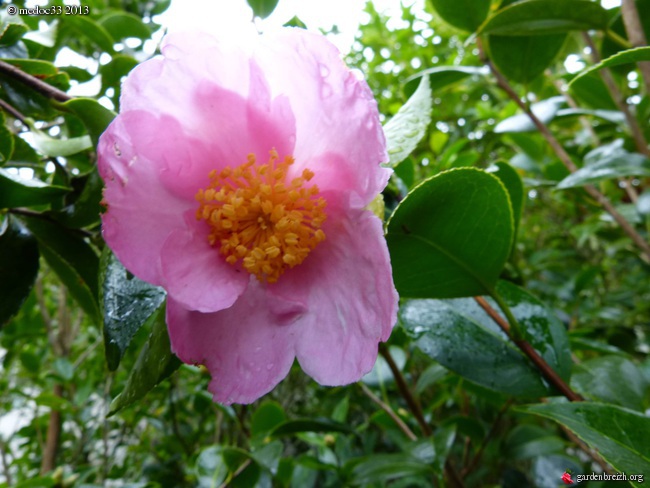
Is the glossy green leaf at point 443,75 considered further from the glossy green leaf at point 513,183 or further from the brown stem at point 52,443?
the brown stem at point 52,443

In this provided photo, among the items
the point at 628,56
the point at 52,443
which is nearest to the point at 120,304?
the point at 628,56

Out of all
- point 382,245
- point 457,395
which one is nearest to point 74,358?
point 457,395

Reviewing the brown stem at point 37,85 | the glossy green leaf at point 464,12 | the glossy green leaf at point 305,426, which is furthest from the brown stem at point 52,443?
the glossy green leaf at point 464,12

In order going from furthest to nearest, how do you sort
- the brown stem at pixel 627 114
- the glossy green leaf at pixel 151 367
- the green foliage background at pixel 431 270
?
the brown stem at pixel 627 114 < the green foliage background at pixel 431 270 < the glossy green leaf at pixel 151 367

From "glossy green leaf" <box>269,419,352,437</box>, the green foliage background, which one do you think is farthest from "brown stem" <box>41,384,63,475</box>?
"glossy green leaf" <box>269,419,352,437</box>

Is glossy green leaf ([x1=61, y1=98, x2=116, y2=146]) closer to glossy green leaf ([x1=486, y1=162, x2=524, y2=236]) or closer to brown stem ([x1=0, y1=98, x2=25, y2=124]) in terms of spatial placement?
brown stem ([x1=0, y1=98, x2=25, y2=124])
